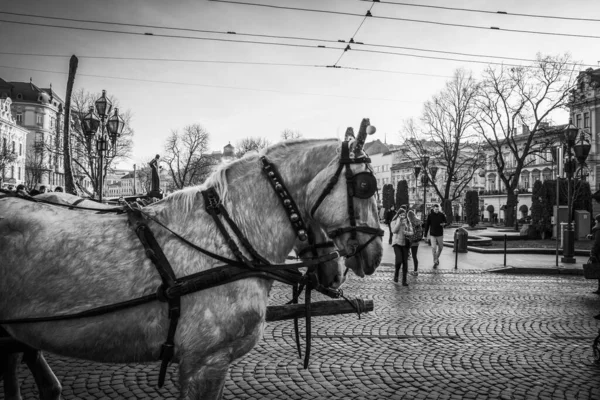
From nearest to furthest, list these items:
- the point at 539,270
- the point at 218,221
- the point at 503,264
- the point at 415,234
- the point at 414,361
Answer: the point at 218,221 → the point at 414,361 → the point at 415,234 → the point at 539,270 → the point at 503,264

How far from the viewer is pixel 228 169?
2756mm

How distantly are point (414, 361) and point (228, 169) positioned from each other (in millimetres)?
3786

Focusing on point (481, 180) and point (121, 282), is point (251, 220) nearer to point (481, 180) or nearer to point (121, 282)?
point (121, 282)

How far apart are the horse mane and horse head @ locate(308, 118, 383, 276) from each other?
0.14m

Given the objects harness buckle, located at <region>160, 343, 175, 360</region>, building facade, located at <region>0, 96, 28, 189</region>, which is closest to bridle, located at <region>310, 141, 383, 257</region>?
harness buckle, located at <region>160, 343, 175, 360</region>

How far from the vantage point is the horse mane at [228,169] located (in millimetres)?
Result: 2645

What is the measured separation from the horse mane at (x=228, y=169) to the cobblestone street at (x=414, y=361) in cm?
109

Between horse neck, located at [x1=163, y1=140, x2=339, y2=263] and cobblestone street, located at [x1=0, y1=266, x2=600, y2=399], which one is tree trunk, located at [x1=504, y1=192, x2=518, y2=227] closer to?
cobblestone street, located at [x1=0, y1=266, x2=600, y2=399]

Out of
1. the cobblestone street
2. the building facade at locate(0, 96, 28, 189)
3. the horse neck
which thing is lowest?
the cobblestone street

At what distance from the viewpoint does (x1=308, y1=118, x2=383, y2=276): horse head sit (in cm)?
272

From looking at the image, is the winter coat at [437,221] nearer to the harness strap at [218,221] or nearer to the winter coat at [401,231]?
the winter coat at [401,231]

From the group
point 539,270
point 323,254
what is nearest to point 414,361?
point 323,254

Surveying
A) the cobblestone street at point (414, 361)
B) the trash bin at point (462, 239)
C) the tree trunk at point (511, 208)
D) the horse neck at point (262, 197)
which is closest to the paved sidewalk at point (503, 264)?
the trash bin at point (462, 239)

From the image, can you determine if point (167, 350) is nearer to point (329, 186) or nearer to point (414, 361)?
point (329, 186)
